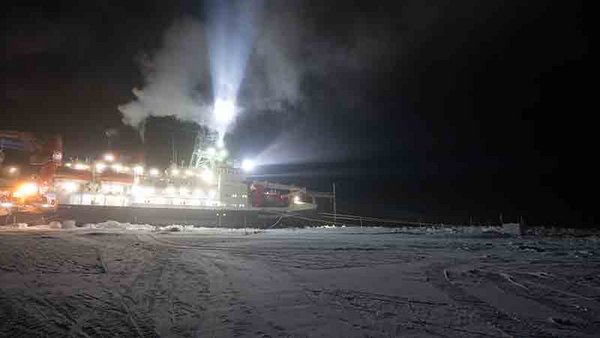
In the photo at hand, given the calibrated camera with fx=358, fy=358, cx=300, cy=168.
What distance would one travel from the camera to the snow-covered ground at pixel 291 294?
15.4 feet

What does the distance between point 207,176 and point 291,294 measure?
38.8 metres

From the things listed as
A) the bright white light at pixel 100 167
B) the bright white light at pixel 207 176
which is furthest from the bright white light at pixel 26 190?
the bright white light at pixel 207 176

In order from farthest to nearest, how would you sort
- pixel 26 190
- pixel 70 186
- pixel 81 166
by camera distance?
pixel 81 166, pixel 70 186, pixel 26 190

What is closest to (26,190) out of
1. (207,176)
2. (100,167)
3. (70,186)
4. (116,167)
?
(70,186)

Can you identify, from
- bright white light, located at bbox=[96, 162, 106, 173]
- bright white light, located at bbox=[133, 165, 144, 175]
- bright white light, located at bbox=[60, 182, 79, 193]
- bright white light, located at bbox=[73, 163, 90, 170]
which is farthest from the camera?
bright white light, located at bbox=[133, 165, 144, 175]

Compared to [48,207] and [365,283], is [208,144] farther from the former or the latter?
[365,283]

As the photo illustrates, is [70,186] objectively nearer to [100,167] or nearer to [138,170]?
[100,167]

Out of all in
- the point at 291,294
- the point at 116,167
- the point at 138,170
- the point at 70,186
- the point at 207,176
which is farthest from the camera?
the point at 207,176

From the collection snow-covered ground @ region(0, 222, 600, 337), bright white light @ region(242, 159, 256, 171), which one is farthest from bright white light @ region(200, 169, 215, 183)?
snow-covered ground @ region(0, 222, 600, 337)

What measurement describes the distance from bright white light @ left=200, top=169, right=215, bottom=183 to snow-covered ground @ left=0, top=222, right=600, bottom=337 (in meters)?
32.1

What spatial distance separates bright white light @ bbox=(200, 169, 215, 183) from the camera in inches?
1692

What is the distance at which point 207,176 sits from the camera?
43.5 meters

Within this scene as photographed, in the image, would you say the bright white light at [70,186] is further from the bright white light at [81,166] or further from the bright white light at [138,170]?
the bright white light at [138,170]

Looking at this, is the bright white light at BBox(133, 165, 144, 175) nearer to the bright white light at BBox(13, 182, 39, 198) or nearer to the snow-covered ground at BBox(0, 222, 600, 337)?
the bright white light at BBox(13, 182, 39, 198)
